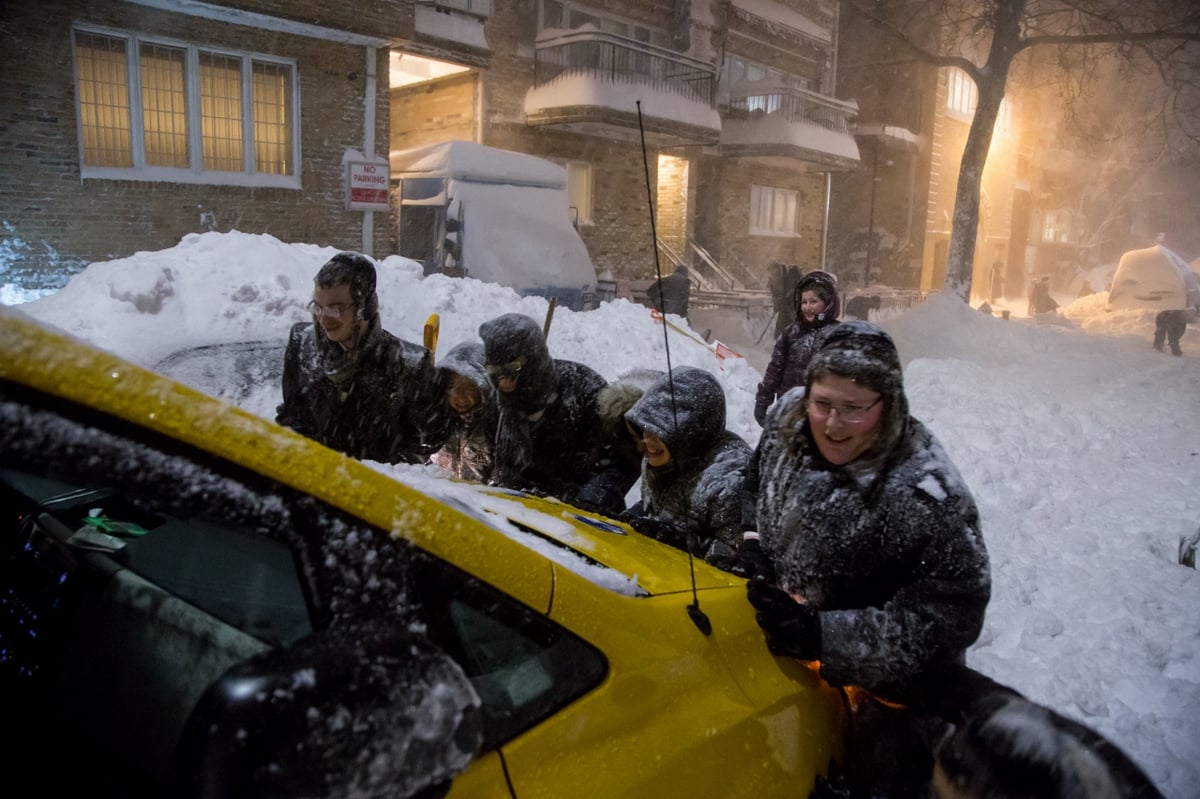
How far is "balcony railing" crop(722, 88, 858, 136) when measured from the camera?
74.7 ft

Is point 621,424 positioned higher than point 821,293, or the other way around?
point 821,293

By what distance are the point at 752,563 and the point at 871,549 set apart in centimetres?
36

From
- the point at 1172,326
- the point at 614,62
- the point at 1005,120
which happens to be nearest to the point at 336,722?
the point at 614,62

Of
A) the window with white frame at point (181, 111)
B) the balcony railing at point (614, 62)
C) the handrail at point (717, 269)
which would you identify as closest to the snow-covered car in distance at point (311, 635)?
the window with white frame at point (181, 111)

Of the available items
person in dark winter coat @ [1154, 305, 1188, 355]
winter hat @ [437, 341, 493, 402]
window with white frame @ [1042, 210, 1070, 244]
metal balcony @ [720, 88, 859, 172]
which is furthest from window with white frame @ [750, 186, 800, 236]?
window with white frame @ [1042, 210, 1070, 244]

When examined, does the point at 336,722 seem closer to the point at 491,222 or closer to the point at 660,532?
the point at 660,532

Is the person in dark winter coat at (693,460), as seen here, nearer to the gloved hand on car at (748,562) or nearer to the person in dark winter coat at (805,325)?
the gloved hand on car at (748,562)

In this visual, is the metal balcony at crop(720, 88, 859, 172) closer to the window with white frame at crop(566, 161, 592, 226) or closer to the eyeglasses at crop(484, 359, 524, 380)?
the window with white frame at crop(566, 161, 592, 226)

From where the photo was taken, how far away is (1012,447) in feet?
28.5

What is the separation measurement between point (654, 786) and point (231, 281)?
23.6ft

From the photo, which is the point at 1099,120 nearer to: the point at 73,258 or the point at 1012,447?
the point at 1012,447

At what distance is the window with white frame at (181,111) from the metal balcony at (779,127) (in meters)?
13.2

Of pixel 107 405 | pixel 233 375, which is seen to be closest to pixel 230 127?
pixel 233 375

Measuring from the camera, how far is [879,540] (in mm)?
2113
